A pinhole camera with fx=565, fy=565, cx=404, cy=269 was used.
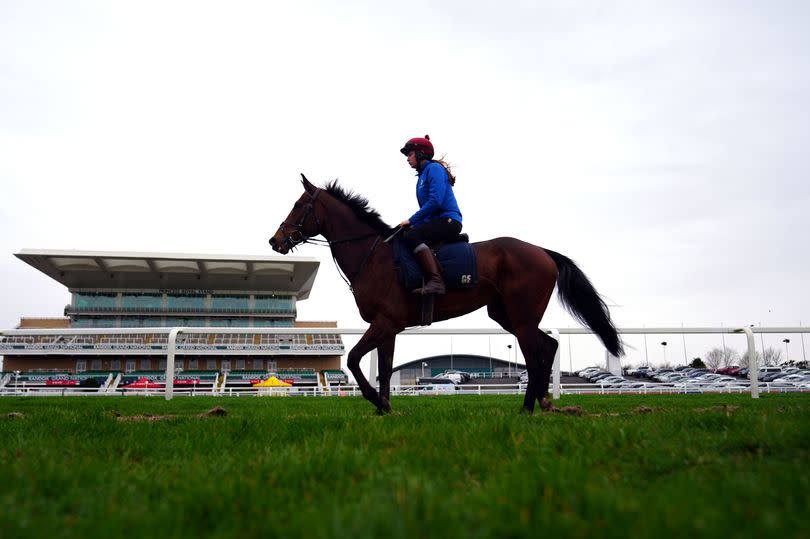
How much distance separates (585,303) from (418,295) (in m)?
1.96

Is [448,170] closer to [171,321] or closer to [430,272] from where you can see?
[430,272]

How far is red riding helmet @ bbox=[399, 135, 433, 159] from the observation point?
20.6 ft

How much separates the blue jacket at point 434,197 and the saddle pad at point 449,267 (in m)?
0.38

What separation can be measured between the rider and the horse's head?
1.11m

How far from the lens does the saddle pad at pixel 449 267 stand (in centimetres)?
572

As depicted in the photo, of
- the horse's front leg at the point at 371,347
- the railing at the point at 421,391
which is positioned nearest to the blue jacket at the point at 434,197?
the horse's front leg at the point at 371,347

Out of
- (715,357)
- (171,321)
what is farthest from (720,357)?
(171,321)

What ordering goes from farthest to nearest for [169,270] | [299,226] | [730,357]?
1. [730,357]
2. [169,270]
3. [299,226]

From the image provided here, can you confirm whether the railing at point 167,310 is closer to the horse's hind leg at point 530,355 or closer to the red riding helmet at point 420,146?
the red riding helmet at point 420,146

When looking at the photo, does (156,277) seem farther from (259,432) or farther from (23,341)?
(259,432)

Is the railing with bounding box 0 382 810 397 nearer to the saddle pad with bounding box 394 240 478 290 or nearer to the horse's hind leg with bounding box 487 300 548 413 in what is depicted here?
the horse's hind leg with bounding box 487 300 548 413

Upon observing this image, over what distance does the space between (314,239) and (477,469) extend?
4450 mm

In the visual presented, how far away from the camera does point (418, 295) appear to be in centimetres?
589

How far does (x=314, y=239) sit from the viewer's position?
21.6 feet
